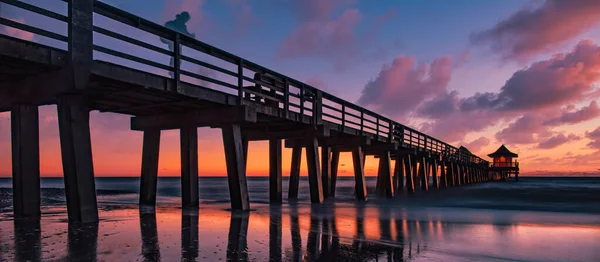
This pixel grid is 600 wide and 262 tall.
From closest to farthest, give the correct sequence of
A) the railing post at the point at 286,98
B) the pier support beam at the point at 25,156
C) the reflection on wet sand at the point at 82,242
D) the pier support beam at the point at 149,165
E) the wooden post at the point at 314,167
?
the reflection on wet sand at the point at 82,242 → the pier support beam at the point at 25,156 → the pier support beam at the point at 149,165 → the railing post at the point at 286,98 → the wooden post at the point at 314,167

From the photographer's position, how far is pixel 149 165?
1316 cm

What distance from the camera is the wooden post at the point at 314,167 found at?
1586 cm

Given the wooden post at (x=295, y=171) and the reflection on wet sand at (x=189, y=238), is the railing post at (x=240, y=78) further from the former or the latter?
the wooden post at (x=295, y=171)

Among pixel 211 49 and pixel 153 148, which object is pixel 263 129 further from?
pixel 211 49

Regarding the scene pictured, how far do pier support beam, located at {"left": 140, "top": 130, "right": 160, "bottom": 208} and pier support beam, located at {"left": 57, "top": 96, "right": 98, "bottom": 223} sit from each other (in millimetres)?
4691

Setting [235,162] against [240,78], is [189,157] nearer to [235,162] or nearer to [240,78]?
[235,162]

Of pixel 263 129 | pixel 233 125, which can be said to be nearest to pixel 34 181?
pixel 233 125

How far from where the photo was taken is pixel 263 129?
52.4 feet

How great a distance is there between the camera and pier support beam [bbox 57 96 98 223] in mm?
8117

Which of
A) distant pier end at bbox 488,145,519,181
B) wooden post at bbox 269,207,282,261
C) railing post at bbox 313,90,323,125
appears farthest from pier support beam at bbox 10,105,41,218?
distant pier end at bbox 488,145,519,181

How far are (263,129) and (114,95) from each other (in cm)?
709

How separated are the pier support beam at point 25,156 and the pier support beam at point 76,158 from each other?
1.56 meters

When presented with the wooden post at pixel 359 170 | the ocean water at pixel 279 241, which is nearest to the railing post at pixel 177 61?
the ocean water at pixel 279 241

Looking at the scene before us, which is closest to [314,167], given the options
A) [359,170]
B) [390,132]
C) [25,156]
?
[359,170]
